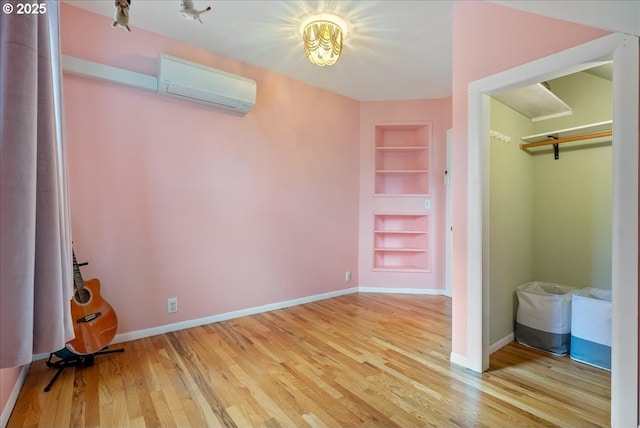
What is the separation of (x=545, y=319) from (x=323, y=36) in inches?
109

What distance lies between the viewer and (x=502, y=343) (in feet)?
7.90

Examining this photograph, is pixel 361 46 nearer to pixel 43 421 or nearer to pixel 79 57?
pixel 79 57

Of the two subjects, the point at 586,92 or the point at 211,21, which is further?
the point at 586,92

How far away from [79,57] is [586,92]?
4178mm

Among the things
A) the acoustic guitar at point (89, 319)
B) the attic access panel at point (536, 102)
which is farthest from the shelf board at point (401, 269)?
the acoustic guitar at point (89, 319)

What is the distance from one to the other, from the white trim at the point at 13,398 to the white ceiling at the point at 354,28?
8.52 ft

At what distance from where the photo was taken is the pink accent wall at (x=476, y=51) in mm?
1661

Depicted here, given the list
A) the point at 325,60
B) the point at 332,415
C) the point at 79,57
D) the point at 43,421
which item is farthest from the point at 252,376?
the point at 79,57

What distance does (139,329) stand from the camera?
2.51 meters

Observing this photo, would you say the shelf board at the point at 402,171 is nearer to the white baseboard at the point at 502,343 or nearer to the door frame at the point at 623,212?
the white baseboard at the point at 502,343

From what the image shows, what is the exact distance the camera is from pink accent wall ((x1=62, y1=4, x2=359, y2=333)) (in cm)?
232

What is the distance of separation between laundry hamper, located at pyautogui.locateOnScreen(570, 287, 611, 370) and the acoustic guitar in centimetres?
337

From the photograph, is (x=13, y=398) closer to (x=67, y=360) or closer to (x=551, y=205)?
(x=67, y=360)

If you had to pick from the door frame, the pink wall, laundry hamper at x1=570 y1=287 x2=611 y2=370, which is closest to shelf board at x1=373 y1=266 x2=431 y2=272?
the pink wall
